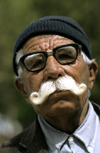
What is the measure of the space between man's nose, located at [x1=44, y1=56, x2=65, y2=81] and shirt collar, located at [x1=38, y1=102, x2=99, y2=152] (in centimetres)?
63

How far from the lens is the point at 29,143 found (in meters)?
2.71

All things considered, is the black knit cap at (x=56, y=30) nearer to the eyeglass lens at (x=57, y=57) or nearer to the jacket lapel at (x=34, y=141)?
the eyeglass lens at (x=57, y=57)

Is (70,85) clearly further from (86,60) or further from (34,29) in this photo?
(34,29)

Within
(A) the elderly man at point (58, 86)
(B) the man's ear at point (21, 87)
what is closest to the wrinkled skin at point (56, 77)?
(A) the elderly man at point (58, 86)

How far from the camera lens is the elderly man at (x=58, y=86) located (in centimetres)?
235

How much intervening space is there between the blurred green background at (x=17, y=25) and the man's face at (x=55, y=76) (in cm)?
989

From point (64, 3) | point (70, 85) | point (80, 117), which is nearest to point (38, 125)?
point (80, 117)

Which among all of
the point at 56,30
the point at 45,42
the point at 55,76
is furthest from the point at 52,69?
the point at 56,30

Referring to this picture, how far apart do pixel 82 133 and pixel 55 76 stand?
70 cm

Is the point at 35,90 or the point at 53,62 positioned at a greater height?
the point at 53,62

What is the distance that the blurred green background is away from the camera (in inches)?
521

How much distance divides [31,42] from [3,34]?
13.8m

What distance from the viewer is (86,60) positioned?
2775 millimetres

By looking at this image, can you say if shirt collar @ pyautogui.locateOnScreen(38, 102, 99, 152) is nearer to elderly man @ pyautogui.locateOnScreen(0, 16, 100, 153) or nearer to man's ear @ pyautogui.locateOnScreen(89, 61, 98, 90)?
elderly man @ pyautogui.locateOnScreen(0, 16, 100, 153)
